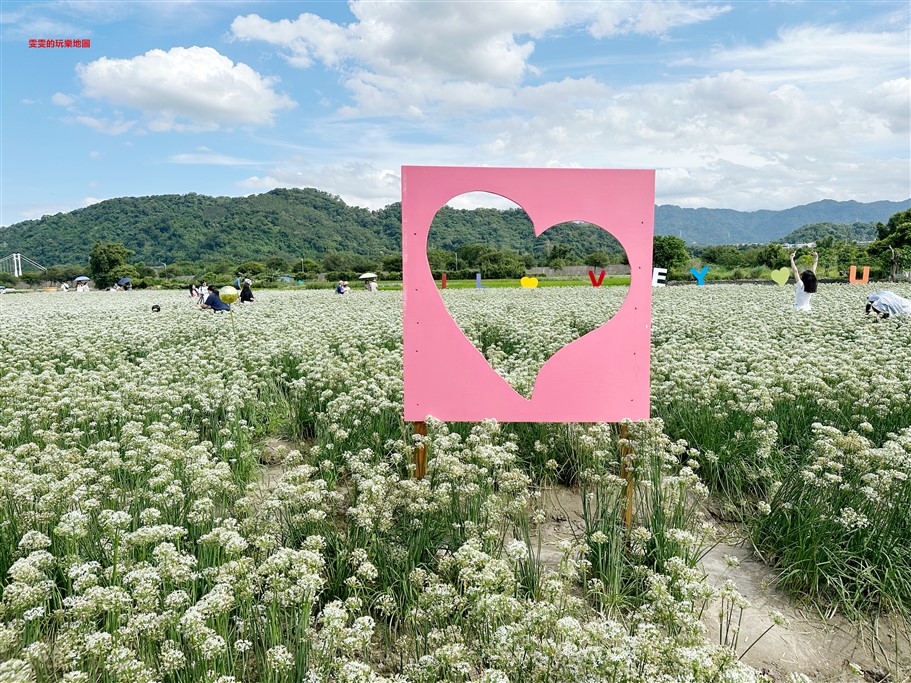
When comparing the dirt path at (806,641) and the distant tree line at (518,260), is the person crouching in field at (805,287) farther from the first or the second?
the dirt path at (806,641)

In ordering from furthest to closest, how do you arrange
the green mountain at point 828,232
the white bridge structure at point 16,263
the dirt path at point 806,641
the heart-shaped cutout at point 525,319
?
the green mountain at point 828,232 → the white bridge structure at point 16,263 → the heart-shaped cutout at point 525,319 → the dirt path at point 806,641

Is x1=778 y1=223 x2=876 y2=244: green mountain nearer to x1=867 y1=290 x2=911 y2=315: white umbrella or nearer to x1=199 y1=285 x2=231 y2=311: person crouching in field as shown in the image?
x1=867 y1=290 x2=911 y2=315: white umbrella

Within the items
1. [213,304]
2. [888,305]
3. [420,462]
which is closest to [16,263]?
[213,304]

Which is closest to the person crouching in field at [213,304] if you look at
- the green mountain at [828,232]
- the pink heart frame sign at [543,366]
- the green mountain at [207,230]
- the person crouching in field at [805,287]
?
the pink heart frame sign at [543,366]

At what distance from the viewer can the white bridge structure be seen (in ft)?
316

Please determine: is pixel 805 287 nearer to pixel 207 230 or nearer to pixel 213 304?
pixel 213 304

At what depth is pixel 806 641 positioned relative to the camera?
12.8 ft

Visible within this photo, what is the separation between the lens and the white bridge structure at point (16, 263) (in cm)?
9631

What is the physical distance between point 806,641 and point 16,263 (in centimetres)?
11965

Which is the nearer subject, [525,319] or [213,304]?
[525,319]

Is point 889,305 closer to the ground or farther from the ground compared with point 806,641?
farther from the ground

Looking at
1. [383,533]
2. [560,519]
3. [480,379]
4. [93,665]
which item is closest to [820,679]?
[560,519]

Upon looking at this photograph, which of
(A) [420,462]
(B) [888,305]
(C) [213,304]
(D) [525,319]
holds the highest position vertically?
(B) [888,305]

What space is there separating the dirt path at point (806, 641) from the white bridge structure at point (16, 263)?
114592 millimetres
